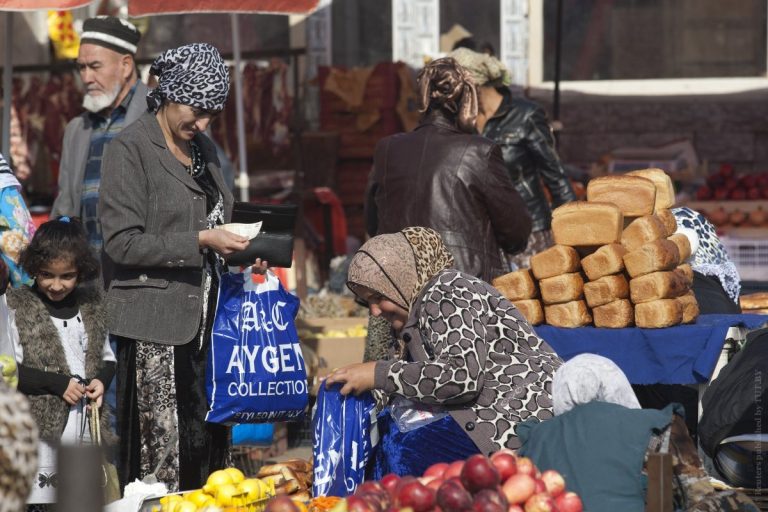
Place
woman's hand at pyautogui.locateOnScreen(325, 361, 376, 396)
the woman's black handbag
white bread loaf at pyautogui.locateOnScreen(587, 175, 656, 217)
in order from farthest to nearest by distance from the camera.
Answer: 1. white bread loaf at pyautogui.locateOnScreen(587, 175, 656, 217)
2. the woman's black handbag
3. woman's hand at pyautogui.locateOnScreen(325, 361, 376, 396)

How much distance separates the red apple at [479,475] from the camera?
11.4 feet

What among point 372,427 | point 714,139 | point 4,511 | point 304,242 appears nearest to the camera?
point 4,511

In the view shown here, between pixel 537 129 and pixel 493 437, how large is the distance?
2730 mm

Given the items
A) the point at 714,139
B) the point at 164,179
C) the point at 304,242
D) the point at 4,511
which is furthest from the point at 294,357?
the point at 714,139

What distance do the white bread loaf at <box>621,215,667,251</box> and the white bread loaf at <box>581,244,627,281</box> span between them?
74 mm

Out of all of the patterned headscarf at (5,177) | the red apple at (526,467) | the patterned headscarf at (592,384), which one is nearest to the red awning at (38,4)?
the patterned headscarf at (5,177)

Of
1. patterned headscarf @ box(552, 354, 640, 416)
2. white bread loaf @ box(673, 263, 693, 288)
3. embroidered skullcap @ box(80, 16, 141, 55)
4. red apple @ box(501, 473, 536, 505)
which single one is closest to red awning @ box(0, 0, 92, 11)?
embroidered skullcap @ box(80, 16, 141, 55)

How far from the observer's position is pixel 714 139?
36.1 ft

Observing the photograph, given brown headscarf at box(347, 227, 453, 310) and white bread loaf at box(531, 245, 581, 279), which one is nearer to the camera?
brown headscarf at box(347, 227, 453, 310)

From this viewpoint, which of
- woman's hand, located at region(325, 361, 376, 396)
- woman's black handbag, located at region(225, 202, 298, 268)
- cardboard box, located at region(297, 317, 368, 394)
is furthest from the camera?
cardboard box, located at region(297, 317, 368, 394)

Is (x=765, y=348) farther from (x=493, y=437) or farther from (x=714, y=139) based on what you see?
(x=714, y=139)

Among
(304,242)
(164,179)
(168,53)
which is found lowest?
(304,242)

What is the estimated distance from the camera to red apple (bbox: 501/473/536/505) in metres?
3.52

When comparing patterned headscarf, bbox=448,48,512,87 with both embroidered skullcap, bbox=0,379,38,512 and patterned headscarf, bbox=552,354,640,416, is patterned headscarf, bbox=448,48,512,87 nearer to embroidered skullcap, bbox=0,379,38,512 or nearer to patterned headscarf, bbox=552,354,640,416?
patterned headscarf, bbox=552,354,640,416
